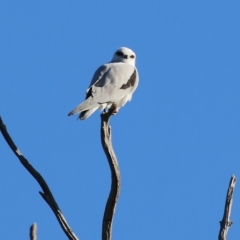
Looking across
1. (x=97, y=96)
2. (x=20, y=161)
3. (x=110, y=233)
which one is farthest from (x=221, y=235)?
(x=97, y=96)

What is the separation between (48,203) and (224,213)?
0.97m

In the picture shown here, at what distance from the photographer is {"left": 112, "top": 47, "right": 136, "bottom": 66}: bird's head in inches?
361

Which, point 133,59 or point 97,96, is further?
point 133,59

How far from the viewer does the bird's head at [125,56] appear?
9.17 meters

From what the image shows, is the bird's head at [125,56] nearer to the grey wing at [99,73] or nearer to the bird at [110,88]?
the bird at [110,88]

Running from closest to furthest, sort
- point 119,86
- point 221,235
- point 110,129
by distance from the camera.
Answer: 1. point 221,235
2. point 110,129
3. point 119,86

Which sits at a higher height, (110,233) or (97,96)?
(97,96)

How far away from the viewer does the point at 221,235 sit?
3.50 metres

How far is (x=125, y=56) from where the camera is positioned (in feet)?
30.2

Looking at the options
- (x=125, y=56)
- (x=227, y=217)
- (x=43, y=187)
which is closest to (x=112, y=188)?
(x=43, y=187)

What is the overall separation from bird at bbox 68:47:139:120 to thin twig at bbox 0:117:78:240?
2603 millimetres

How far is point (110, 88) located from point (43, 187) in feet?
12.8

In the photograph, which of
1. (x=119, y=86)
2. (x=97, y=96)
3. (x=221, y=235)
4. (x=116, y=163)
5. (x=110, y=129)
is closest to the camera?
(x=221, y=235)

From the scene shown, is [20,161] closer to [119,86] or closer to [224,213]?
[224,213]
